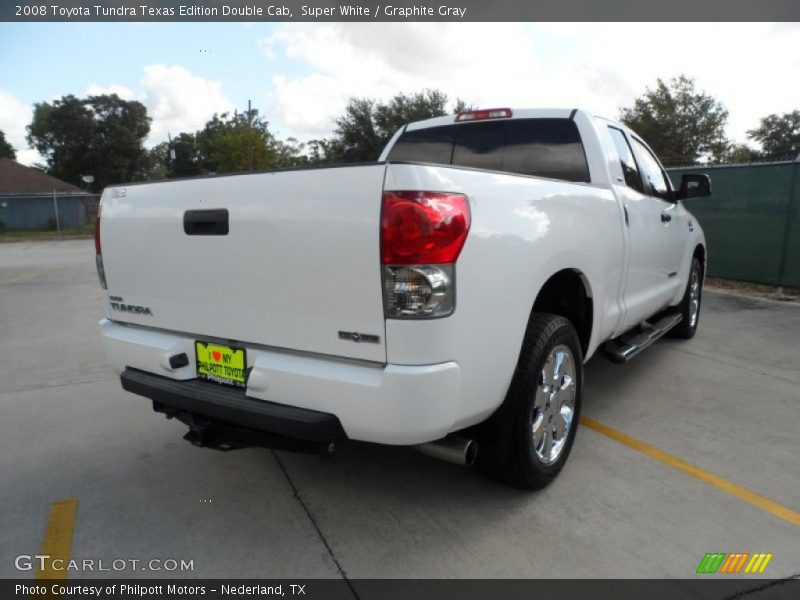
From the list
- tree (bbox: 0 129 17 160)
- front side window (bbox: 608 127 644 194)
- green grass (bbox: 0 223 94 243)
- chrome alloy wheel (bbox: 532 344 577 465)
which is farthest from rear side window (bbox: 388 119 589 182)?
tree (bbox: 0 129 17 160)

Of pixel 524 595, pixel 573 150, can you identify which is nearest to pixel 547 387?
pixel 524 595

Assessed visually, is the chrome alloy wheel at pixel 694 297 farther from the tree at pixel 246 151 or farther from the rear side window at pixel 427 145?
the tree at pixel 246 151

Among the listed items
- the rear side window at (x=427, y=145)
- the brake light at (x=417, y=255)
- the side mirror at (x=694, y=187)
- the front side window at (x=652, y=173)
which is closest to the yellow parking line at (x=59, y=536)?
the brake light at (x=417, y=255)

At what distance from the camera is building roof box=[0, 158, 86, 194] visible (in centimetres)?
4253

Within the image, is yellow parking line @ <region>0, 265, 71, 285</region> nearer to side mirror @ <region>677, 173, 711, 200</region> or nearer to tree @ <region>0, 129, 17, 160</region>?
side mirror @ <region>677, 173, 711, 200</region>

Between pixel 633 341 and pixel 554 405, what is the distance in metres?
1.56

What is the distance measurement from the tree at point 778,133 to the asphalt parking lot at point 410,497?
5354 cm

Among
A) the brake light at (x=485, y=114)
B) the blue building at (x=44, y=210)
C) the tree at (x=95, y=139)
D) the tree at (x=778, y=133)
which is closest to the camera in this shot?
the brake light at (x=485, y=114)

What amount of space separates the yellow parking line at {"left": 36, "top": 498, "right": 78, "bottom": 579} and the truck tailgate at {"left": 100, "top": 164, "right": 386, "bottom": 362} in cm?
98

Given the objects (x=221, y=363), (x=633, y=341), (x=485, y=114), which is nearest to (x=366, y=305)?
(x=221, y=363)

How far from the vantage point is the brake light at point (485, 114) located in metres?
4.12

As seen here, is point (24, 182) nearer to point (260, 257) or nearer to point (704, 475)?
point (260, 257)

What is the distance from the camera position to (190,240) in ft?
8.92

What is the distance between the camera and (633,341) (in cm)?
432
